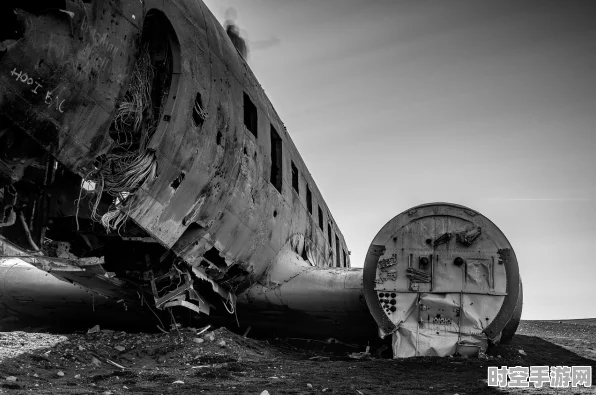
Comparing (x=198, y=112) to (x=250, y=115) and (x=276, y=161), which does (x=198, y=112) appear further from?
(x=276, y=161)

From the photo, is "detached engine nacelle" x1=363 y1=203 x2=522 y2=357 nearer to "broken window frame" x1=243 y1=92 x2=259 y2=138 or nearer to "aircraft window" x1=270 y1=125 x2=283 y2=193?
"aircraft window" x1=270 y1=125 x2=283 y2=193

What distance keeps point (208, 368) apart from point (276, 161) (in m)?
4.29

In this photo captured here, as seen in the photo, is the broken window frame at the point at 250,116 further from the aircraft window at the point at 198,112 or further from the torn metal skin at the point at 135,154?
the aircraft window at the point at 198,112

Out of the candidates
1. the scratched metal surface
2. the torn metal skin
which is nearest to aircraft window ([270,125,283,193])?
the scratched metal surface

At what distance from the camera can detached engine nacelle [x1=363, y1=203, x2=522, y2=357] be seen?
10.6 meters

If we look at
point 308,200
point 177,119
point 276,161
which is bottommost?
point 177,119

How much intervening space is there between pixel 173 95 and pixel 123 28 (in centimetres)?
111

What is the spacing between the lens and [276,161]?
1241 centimetres

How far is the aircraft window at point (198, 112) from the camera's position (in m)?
9.09

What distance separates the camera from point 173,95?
8.67 m

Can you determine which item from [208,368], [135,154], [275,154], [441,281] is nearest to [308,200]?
[275,154]

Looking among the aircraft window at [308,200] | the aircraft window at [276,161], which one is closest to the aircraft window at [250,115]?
the aircraft window at [276,161]

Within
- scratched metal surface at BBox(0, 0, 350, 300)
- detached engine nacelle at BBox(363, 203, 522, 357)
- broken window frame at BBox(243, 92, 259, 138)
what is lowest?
detached engine nacelle at BBox(363, 203, 522, 357)

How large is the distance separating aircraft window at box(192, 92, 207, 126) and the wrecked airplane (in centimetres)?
3
